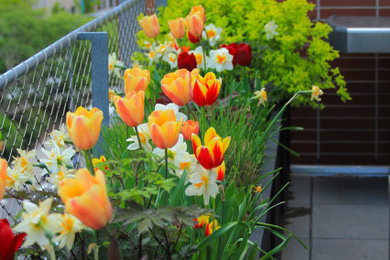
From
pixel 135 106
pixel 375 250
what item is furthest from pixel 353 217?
pixel 135 106

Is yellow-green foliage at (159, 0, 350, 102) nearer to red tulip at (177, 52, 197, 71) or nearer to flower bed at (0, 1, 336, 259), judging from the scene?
red tulip at (177, 52, 197, 71)

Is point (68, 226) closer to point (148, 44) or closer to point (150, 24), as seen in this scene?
point (150, 24)

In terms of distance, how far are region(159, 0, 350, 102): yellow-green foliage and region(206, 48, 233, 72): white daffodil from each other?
1.85 feet

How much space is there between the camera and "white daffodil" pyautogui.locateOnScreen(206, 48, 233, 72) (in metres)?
4.05

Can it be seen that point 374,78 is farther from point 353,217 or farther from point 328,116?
point 353,217

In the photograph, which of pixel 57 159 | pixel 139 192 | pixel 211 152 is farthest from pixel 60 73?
pixel 139 192

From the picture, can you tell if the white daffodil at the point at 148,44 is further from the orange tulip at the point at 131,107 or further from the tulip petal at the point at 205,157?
the tulip petal at the point at 205,157

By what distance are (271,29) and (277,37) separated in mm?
150

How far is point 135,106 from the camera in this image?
77.0 inches

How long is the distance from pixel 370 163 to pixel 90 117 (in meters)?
4.72

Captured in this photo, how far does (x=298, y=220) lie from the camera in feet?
16.5

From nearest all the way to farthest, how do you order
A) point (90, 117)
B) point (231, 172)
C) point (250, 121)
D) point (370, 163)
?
point (90, 117), point (231, 172), point (250, 121), point (370, 163)

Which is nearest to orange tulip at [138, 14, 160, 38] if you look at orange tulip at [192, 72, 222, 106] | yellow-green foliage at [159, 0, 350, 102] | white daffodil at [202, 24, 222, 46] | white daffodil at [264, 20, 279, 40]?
white daffodil at [202, 24, 222, 46]

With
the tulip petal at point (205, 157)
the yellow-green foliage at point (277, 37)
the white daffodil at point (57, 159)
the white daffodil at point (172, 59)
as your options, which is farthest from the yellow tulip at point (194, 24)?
the tulip petal at point (205, 157)
